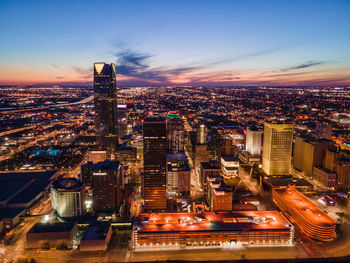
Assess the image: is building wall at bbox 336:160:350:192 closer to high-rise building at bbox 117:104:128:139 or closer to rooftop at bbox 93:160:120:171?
rooftop at bbox 93:160:120:171

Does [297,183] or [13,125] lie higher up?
[13,125]

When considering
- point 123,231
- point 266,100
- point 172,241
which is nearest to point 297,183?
point 172,241

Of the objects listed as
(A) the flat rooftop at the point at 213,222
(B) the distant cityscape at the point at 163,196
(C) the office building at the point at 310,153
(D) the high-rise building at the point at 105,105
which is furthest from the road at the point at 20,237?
(C) the office building at the point at 310,153

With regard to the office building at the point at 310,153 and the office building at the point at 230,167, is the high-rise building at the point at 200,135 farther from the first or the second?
the office building at the point at 310,153

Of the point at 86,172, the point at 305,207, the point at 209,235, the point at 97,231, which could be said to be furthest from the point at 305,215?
the point at 86,172

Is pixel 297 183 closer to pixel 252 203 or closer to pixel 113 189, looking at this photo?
pixel 252 203

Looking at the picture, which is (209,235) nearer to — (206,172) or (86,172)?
(206,172)

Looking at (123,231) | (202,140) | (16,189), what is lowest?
(123,231)

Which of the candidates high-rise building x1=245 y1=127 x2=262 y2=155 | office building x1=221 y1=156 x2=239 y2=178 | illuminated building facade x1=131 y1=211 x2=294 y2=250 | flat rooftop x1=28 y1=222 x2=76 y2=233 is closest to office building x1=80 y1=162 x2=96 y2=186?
flat rooftop x1=28 y1=222 x2=76 y2=233

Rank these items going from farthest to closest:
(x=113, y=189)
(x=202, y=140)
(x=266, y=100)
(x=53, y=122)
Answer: (x=266, y=100), (x=53, y=122), (x=202, y=140), (x=113, y=189)
